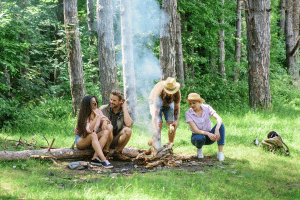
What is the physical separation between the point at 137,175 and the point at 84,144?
4.30 ft

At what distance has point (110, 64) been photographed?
332 inches

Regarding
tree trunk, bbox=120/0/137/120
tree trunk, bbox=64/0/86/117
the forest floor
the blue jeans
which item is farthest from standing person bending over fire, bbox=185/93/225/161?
tree trunk, bbox=64/0/86/117

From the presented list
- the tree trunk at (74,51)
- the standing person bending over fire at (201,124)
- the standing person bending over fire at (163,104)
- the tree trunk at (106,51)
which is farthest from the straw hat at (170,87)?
the tree trunk at (74,51)

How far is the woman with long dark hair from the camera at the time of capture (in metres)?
4.93

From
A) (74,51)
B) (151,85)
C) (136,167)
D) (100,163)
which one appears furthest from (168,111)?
→ (151,85)

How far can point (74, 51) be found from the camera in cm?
966

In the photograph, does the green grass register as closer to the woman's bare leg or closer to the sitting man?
the woman's bare leg

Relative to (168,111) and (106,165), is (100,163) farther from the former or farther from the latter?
(168,111)

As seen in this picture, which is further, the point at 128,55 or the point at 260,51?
the point at 260,51

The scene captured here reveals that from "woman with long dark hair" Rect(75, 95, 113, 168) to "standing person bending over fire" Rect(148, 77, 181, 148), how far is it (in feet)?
2.91

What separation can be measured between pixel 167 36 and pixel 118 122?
3.71 m

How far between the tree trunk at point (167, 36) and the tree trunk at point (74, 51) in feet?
10.6

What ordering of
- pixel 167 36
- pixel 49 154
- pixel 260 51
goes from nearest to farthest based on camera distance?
pixel 49 154 → pixel 167 36 → pixel 260 51

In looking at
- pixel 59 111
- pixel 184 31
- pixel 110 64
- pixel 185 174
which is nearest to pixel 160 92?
pixel 185 174
